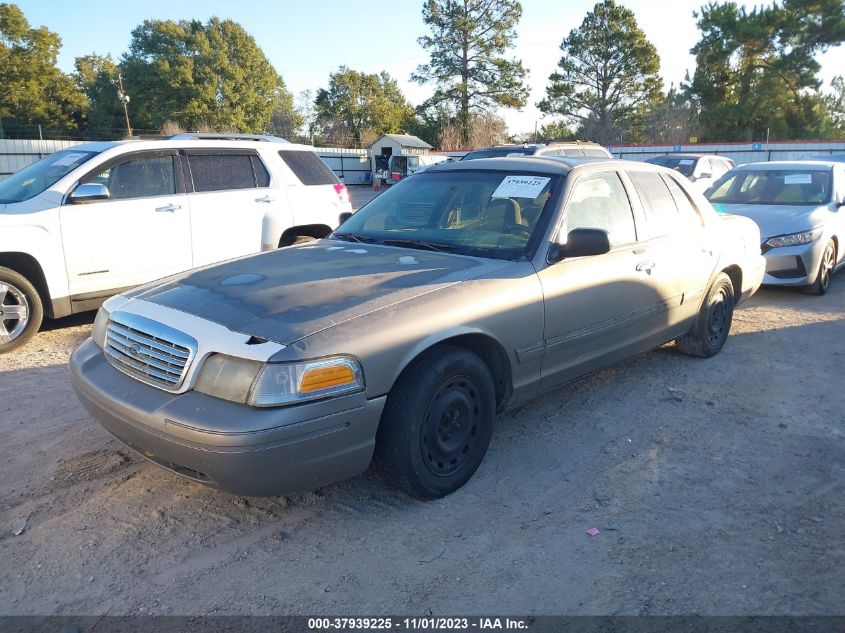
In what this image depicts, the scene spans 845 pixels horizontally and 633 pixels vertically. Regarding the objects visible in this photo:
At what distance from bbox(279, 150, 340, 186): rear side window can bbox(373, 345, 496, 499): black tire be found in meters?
4.97

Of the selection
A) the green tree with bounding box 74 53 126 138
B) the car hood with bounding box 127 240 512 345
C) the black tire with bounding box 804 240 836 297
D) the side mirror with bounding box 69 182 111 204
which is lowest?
the black tire with bounding box 804 240 836 297

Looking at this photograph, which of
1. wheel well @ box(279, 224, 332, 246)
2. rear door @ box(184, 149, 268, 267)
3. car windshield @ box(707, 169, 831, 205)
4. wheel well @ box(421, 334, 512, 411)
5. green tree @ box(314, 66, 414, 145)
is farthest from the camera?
green tree @ box(314, 66, 414, 145)

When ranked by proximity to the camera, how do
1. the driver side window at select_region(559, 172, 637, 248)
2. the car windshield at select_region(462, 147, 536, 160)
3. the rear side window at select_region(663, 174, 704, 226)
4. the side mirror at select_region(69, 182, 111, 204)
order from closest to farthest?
1. the driver side window at select_region(559, 172, 637, 248)
2. the rear side window at select_region(663, 174, 704, 226)
3. the side mirror at select_region(69, 182, 111, 204)
4. the car windshield at select_region(462, 147, 536, 160)

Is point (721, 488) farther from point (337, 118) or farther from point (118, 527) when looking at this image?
point (337, 118)

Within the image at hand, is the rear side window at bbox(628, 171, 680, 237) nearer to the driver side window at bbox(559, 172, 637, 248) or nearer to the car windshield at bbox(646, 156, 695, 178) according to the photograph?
the driver side window at bbox(559, 172, 637, 248)

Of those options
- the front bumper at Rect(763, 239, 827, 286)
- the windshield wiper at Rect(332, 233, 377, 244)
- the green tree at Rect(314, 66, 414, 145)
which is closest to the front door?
the windshield wiper at Rect(332, 233, 377, 244)

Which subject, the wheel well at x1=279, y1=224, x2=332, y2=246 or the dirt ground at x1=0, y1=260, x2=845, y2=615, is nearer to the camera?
the dirt ground at x1=0, y1=260, x2=845, y2=615

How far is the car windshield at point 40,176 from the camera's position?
5.98m

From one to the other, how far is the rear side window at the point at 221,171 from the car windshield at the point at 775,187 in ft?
20.9

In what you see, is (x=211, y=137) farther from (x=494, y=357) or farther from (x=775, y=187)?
(x=775, y=187)

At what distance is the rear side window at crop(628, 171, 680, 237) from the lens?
15.3 feet

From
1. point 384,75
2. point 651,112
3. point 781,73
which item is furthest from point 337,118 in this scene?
point 781,73

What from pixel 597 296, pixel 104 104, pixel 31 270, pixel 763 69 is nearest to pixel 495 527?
pixel 597 296

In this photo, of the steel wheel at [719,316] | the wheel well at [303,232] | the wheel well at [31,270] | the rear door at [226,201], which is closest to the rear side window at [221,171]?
the rear door at [226,201]
